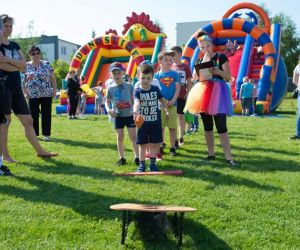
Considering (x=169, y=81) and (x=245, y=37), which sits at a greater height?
(x=245, y=37)

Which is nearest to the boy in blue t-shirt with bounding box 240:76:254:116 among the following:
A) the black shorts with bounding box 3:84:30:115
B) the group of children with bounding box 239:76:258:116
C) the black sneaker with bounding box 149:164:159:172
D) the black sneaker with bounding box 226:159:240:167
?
the group of children with bounding box 239:76:258:116

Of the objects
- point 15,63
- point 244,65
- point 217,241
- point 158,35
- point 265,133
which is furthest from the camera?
point 158,35

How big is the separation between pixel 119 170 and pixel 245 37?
15519 mm

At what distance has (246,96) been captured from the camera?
15.8 metres

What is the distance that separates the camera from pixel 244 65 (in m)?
18.3

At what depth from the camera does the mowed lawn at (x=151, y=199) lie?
3111mm

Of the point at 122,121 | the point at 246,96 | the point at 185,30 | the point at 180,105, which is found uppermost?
the point at 185,30

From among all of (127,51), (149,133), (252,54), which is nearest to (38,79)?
(149,133)

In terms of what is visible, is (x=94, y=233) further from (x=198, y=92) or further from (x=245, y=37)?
(x=245, y=37)

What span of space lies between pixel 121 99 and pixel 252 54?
14316mm

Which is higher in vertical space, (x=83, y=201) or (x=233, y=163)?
(x=233, y=163)

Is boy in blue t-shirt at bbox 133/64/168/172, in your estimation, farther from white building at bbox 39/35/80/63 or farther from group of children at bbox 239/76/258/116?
white building at bbox 39/35/80/63

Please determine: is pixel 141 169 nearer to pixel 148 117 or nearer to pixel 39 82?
pixel 148 117

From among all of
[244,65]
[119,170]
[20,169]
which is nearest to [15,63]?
[20,169]
